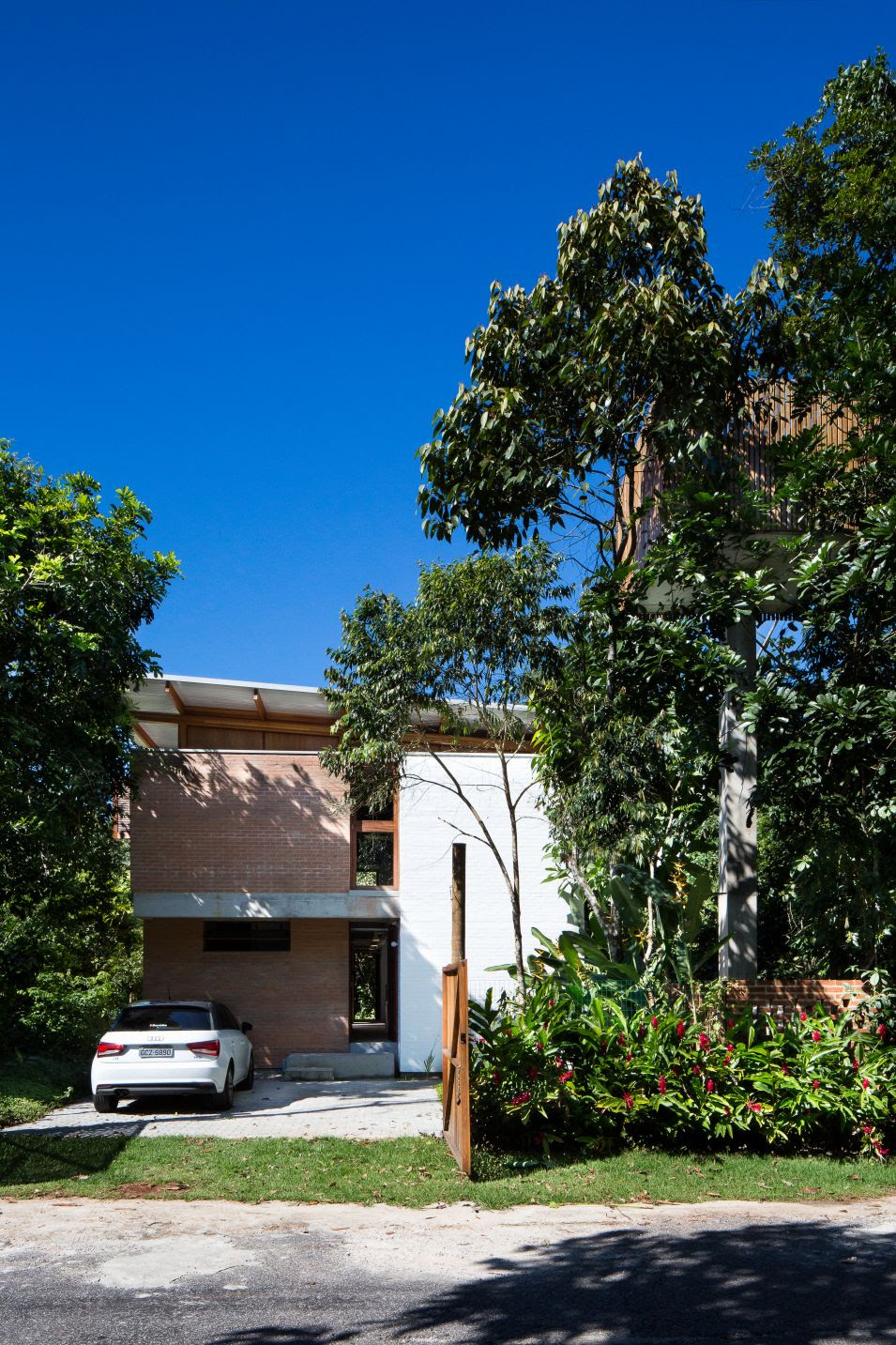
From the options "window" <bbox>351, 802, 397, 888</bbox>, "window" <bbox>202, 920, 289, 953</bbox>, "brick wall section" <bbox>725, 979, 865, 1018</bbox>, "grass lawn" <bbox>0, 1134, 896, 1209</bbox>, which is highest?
"window" <bbox>351, 802, 397, 888</bbox>

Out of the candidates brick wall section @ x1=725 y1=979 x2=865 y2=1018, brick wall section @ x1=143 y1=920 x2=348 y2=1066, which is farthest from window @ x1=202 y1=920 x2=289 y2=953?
brick wall section @ x1=725 y1=979 x2=865 y2=1018

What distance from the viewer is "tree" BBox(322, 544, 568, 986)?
49.0 ft

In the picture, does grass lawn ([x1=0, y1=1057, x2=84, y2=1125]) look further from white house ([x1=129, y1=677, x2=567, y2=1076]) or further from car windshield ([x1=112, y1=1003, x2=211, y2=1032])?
white house ([x1=129, y1=677, x2=567, y2=1076])

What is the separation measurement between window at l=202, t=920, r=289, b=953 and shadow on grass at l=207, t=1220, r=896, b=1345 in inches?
508

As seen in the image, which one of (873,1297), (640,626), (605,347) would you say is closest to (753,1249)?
(873,1297)

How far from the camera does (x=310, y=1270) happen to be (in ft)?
22.4

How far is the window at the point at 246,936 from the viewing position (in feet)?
65.1

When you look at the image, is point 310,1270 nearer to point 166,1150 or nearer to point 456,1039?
point 456,1039

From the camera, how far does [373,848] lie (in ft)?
68.9

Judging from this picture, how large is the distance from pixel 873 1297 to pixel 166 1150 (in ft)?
23.3

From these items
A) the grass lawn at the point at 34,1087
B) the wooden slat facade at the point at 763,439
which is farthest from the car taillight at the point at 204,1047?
the wooden slat facade at the point at 763,439

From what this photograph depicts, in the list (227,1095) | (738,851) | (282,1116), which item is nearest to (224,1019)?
(227,1095)

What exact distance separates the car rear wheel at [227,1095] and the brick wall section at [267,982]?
191 inches

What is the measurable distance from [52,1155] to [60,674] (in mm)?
5840
